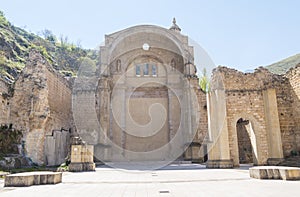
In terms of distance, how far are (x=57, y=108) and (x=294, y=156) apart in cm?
1430

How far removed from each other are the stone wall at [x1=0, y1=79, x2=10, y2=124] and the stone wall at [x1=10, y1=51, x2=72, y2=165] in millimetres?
304

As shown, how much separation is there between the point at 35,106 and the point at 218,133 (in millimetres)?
10248

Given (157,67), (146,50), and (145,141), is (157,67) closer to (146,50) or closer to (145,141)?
(146,50)

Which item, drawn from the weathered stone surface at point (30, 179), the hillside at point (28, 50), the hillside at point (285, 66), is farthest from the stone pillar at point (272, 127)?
the hillside at point (285, 66)

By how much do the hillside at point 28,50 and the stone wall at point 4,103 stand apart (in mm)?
5702

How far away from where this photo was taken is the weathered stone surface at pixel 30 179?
617 cm

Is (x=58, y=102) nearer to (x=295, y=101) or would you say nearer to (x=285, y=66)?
(x=295, y=101)

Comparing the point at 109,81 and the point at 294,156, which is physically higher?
the point at 109,81

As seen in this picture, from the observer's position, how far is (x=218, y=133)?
38.6 ft

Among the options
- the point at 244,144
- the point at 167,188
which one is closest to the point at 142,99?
the point at 244,144

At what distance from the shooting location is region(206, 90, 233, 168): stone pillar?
11438 mm

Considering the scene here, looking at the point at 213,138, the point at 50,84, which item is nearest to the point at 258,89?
the point at 213,138

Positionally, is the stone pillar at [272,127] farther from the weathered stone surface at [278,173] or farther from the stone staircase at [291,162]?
the weathered stone surface at [278,173]

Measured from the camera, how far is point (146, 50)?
73.4 ft
